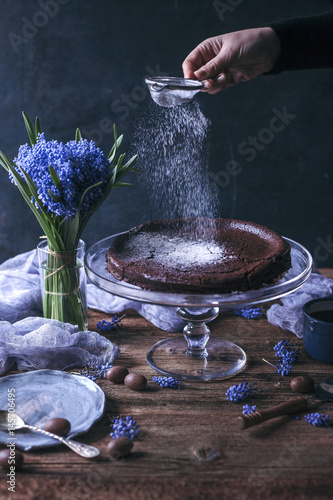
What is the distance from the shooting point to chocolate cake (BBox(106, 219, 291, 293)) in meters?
1.15

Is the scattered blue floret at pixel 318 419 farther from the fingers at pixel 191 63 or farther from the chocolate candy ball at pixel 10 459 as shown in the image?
the fingers at pixel 191 63

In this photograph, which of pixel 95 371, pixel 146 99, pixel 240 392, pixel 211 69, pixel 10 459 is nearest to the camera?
pixel 10 459

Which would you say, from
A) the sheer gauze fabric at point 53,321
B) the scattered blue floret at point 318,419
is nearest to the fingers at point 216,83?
the sheer gauze fabric at point 53,321

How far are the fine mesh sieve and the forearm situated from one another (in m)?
0.42

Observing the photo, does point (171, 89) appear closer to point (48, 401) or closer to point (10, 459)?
point (48, 401)

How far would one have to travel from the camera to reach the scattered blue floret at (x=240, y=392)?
1.14 m

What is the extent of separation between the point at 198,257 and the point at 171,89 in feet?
1.45

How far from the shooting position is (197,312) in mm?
1331

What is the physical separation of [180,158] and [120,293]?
163cm

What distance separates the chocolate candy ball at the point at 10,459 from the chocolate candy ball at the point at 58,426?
0.08 m

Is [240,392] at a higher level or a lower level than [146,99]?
lower

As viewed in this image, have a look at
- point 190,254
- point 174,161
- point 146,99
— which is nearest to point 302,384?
point 190,254

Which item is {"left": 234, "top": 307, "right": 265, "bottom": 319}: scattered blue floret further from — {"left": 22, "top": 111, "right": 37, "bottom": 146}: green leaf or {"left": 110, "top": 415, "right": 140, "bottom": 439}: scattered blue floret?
{"left": 22, "top": 111, "right": 37, "bottom": 146}: green leaf

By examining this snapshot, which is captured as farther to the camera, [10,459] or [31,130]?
[31,130]
